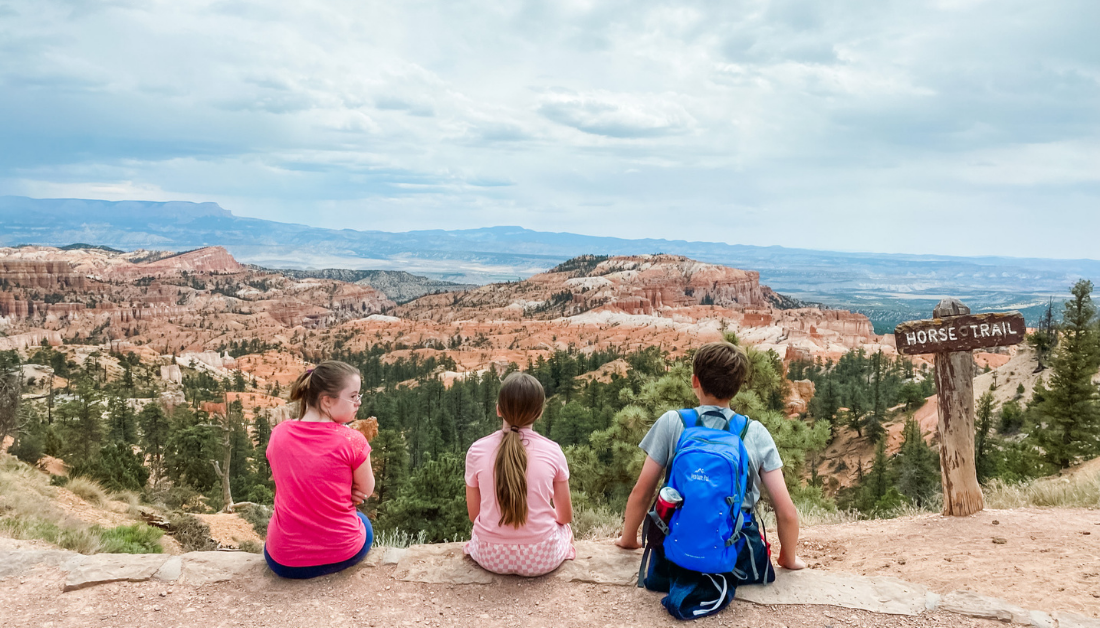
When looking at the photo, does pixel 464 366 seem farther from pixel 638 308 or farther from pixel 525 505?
pixel 525 505

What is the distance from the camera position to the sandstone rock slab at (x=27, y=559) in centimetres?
445

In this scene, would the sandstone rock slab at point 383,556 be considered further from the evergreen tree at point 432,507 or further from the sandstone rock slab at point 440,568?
the evergreen tree at point 432,507

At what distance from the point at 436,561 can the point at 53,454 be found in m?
23.4

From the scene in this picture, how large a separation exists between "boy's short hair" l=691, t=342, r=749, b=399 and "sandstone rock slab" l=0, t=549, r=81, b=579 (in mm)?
4686

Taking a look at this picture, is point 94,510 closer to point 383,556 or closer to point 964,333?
point 383,556

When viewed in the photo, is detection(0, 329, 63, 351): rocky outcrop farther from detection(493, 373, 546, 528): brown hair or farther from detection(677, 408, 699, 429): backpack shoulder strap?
detection(677, 408, 699, 429): backpack shoulder strap

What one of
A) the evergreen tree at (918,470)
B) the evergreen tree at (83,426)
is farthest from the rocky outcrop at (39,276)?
the evergreen tree at (918,470)

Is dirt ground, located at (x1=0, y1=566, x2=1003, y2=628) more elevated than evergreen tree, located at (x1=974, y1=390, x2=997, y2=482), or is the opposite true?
dirt ground, located at (x1=0, y1=566, x2=1003, y2=628)

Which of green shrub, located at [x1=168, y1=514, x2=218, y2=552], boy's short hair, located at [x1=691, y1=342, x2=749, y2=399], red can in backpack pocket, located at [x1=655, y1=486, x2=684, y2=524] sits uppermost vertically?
boy's short hair, located at [x1=691, y1=342, x2=749, y2=399]

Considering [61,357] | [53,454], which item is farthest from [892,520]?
[61,357]

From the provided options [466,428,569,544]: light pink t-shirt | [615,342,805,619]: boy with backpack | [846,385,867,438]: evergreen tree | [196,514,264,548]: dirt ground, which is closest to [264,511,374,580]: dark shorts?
[466,428,569,544]: light pink t-shirt

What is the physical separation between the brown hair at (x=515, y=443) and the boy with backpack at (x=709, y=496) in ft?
2.30

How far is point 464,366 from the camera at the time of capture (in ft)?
264

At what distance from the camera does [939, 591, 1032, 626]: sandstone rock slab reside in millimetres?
3649
